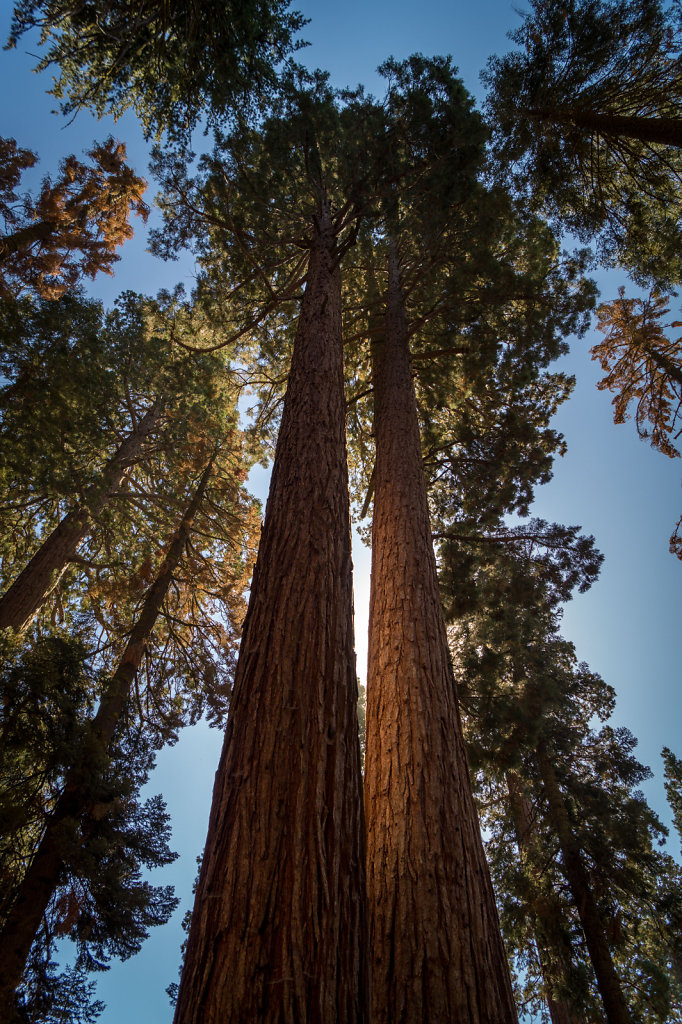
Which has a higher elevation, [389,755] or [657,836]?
[657,836]

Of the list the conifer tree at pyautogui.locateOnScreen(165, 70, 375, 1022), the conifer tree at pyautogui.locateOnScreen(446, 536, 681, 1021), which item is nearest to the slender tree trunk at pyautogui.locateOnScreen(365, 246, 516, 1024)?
the conifer tree at pyautogui.locateOnScreen(165, 70, 375, 1022)

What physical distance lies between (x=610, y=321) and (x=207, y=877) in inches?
559

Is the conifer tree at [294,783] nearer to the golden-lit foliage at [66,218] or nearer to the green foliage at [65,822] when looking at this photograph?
the green foliage at [65,822]

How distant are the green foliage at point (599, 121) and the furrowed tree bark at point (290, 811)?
8.69m

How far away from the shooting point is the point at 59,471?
7273 mm

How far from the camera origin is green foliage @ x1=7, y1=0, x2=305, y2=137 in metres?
5.56

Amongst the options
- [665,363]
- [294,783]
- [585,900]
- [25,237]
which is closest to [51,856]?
[294,783]

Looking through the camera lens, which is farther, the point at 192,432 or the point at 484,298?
the point at 192,432

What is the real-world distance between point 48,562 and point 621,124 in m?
11.6

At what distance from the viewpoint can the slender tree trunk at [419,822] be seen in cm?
209

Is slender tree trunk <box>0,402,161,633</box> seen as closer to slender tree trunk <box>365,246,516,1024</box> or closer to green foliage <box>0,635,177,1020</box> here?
green foliage <box>0,635,177,1020</box>

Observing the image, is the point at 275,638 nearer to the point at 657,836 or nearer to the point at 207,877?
the point at 207,877

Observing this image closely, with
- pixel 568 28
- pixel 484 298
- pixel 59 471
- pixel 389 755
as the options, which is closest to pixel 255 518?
pixel 59 471

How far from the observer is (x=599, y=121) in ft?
24.3
